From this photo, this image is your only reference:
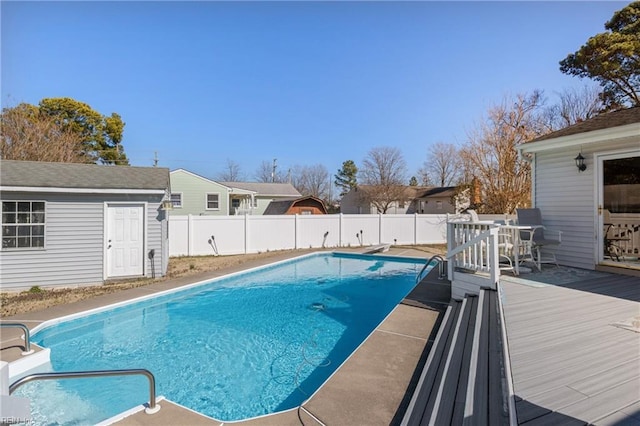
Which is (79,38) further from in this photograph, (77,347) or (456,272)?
(456,272)

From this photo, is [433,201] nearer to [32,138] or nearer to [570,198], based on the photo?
[570,198]

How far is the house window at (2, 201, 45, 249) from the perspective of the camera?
770 cm

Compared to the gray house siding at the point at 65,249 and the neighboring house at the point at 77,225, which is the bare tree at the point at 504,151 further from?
the gray house siding at the point at 65,249

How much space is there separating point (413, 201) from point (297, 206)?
16.5 meters

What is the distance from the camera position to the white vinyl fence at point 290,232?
43.5 ft

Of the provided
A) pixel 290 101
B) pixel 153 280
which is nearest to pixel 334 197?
pixel 290 101

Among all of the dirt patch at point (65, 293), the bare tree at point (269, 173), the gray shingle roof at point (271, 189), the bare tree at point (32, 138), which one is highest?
the bare tree at point (269, 173)

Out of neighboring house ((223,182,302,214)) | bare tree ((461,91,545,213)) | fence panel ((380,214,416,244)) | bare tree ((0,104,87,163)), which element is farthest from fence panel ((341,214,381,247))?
bare tree ((0,104,87,163))

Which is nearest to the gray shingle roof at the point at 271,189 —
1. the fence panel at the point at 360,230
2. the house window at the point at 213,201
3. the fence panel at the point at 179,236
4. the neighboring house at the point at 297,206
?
the neighboring house at the point at 297,206

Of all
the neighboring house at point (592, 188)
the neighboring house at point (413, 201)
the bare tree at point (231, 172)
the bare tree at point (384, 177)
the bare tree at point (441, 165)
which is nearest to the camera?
the neighboring house at point (592, 188)

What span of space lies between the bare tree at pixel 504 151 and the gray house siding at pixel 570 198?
10.7 meters

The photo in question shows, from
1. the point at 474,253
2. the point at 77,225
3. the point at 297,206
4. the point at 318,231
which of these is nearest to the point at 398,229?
the point at 318,231

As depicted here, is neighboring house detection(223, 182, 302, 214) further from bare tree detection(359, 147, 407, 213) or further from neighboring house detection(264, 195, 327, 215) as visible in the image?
bare tree detection(359, 147, 407, 213)

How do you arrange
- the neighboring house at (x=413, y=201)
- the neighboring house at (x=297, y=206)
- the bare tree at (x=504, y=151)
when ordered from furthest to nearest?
the neighboring house at (x=413, y=201) → the neighboring house at (x=297, y=206) → the bare tree at (x=504, y=151)
